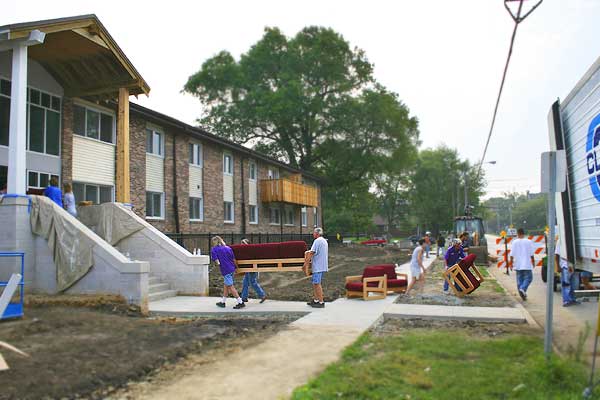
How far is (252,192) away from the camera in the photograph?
31.9 m

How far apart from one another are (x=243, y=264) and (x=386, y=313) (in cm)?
397

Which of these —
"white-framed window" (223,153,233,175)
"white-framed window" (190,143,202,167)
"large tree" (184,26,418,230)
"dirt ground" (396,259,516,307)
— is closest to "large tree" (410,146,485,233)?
"large tree" (184,26,418,230)

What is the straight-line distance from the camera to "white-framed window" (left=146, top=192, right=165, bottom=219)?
2139 centimetres

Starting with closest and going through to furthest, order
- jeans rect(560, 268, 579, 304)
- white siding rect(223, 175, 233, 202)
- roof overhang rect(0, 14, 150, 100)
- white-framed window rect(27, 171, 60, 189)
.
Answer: jeans rect(560, 268, 579, 304) < roof overhang rect(0, 14, 150, 100) < white-framed window rect(27, 171, 60, 189) < white siding rect(223, 175, 233, 202)

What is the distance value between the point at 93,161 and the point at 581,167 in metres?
15.3

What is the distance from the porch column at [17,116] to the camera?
12.1m

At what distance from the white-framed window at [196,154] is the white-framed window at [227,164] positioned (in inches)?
118

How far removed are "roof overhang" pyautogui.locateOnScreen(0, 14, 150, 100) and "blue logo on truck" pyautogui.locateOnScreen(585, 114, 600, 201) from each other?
12.1m

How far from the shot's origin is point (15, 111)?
1219 centimetres

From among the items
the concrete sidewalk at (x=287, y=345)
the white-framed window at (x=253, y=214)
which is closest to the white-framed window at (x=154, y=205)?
the concrete sidewalk at (x=287, y=345)

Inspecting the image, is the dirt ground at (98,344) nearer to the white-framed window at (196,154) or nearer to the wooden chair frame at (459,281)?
the wooden chair frame at (459,281)

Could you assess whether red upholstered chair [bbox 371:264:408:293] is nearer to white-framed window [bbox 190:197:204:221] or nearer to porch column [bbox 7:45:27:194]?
porch column [bbox 7:45:27:194]

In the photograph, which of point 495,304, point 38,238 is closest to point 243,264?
point 38,238

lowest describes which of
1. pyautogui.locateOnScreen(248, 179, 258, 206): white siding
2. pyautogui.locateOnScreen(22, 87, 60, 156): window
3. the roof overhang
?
pyautogui.locateOnScreen(248, 179, 258, 206): white siding
